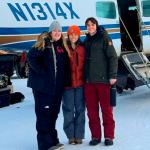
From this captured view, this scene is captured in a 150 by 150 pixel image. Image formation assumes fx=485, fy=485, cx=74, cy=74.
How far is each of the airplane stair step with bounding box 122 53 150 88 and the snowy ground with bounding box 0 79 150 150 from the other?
21.7 inches

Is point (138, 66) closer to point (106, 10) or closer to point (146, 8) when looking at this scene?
point (106, 10)

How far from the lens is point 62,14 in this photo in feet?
Result: 29.0

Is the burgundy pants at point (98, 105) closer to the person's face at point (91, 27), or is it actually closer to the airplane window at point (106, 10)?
the person's face at point (91, 27)

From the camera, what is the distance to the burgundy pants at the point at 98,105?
20.7 ft

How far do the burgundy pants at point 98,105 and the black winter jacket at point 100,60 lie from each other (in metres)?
0.11

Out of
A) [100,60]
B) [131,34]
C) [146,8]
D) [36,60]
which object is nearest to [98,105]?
[100,60]

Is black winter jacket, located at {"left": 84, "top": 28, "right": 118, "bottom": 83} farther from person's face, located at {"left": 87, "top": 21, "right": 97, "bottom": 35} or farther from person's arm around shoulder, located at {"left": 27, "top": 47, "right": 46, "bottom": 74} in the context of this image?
person's arm around shoulder, located at {"left": 27, "top": 47, "right": 46, "bottom": 74}

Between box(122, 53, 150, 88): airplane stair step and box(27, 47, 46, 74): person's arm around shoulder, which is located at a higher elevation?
box(27, 47, 46, 74): person's arm around shoulder

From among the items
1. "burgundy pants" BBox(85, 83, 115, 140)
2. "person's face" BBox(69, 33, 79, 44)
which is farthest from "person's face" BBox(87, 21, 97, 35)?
"burgundy pants" BBox(85, 83, 115, 140)

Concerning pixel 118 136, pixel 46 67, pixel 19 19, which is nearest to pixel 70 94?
pixel 46 67

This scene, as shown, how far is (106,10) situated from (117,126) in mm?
2913

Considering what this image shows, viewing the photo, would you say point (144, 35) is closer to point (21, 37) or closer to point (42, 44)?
point (21, 37)

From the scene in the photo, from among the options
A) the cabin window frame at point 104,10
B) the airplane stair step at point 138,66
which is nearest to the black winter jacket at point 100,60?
the cabin window frame at point 104,10

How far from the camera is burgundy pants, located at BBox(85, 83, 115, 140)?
6312mm
